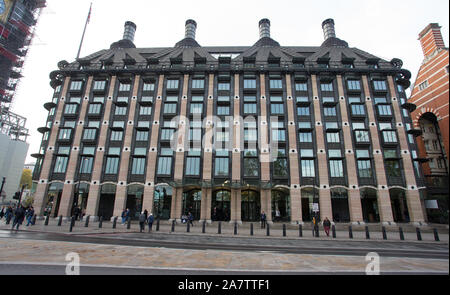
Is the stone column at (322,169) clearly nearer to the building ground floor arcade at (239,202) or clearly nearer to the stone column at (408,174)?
the building ground floor arcade at (239,202)

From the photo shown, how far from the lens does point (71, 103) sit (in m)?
33.4

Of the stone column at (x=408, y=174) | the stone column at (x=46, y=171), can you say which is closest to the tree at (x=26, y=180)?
the stone column at (x=46, y=171)

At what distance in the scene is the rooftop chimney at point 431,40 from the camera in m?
34.4

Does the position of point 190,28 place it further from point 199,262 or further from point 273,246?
point 199,262

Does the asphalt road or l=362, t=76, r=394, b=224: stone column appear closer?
the asphalt road

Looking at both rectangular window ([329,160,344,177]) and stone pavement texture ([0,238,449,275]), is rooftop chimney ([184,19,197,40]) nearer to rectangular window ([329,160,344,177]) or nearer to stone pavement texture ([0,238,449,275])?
rectangular window ([329,160,344,177])

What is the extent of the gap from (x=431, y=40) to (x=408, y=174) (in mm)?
25445

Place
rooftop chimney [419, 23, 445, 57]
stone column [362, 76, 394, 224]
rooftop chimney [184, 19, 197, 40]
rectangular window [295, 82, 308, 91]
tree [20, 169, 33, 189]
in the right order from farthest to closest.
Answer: tree [20, 169, 33, 189]
rooftop chimney [184, 19, 197, 40]
rooftop chimney [419, 23, 445, 57]
rectangular window [295, 82, 308, 91]
stone column [362, 76, 394, 224]

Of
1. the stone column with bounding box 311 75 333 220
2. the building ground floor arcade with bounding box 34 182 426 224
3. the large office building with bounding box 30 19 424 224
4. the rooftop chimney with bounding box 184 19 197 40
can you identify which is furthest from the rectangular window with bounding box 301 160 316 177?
the rooftop chimney with bounding box 184 19 197 40

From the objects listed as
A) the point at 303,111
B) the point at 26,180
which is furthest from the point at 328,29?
the point at 26,180

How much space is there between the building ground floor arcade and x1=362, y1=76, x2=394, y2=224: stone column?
0.12 meters

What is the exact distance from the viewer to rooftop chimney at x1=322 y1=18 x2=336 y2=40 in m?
43.3

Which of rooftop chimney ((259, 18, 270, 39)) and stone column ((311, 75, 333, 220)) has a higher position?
rooftop chimney ((259, 18, 270, 39))
